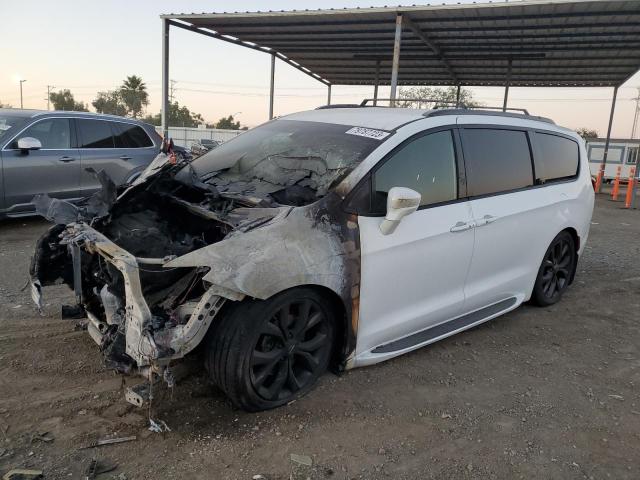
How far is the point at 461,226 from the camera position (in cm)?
360

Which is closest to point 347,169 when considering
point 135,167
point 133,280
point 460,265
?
point 460,265

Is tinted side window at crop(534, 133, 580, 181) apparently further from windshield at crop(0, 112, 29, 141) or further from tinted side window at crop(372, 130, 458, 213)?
windshield at crop(0, 112, 29, 141)

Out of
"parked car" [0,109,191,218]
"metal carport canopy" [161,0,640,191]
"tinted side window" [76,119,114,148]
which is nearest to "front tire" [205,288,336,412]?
"parked car" [0,109,191,218]

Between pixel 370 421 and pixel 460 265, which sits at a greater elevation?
pixel 460 265

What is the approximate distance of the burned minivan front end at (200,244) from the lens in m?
2.52

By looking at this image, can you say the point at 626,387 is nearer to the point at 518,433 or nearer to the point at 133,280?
the point at 518,433

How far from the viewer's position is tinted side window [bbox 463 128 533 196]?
3818mm

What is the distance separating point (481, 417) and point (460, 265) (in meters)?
1.08

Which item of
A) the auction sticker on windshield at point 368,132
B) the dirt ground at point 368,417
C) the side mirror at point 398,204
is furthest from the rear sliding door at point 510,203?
the side mirror at point 398,204

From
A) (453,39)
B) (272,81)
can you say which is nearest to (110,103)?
(272,81)

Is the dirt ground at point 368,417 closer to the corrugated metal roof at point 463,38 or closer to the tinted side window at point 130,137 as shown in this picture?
the tinted side window at point 130,137

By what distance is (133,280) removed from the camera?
97.3 inches

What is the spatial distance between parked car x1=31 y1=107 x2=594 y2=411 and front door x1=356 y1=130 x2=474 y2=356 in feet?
0.04

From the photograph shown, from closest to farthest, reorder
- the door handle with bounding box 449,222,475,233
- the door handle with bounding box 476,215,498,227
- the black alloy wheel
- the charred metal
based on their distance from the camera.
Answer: the charred metal → the black alloy wheel → the door handle with bounding box 449,222,475,233 → the door handle with bounding box 476,215,498,227
